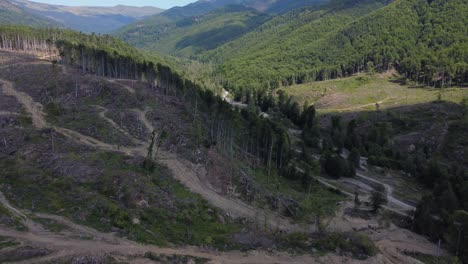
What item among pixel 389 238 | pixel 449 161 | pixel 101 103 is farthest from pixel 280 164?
pixel 449 161

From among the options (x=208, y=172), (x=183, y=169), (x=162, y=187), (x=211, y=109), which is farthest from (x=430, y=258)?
(x=211, y=109)

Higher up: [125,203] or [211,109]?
[211,109]

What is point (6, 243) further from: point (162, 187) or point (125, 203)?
point (162, 187)

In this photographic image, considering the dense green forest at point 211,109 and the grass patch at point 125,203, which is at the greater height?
the dense green forest at point 211,109

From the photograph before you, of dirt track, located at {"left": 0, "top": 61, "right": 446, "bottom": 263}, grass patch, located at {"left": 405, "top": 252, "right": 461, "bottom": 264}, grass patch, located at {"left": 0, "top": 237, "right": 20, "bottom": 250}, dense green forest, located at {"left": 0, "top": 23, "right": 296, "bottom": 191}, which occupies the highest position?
dense green forest, located at {"left": 0, "top": 23, "right": 296, "bottom": 191}

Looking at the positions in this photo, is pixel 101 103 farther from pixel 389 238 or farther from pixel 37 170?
pixel 389 238

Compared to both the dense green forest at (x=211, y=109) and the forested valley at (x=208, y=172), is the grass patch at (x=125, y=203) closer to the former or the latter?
the forested valley at (x=208, y=172)

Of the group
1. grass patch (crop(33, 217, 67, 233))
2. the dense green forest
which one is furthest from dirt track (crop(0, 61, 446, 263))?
the dense green forest

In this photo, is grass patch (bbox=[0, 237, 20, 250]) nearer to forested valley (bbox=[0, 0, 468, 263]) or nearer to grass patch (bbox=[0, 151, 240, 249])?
forested valley (bbox=[0, 0, 468, 263])

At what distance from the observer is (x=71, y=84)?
112m

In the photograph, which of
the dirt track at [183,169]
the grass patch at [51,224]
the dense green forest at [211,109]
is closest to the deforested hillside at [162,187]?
the grass patch at [51,224]

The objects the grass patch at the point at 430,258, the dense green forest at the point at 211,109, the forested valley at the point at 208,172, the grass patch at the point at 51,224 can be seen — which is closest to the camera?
the grass patch at the point at 51,224

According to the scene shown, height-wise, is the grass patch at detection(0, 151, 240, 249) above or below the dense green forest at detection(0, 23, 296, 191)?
below

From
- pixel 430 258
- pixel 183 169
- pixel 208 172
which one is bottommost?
pixel 430 258
